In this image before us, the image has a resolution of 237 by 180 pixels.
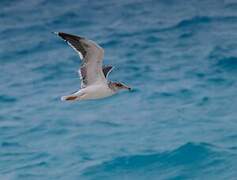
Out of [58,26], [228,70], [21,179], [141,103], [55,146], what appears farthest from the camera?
[58,26]

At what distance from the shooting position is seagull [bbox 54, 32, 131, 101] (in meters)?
11.5

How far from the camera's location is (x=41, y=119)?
1977 cm

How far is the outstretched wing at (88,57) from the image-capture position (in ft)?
37.2

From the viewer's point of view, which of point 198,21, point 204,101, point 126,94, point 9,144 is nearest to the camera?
point 9,144

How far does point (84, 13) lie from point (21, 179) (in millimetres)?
8235

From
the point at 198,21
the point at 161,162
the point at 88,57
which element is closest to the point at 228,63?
the point at 198,21

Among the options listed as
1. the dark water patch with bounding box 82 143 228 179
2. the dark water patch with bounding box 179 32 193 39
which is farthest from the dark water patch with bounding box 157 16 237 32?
the dark water patch with bounding box 82 143 228 179

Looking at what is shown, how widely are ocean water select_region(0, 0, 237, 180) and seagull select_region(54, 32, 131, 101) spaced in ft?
17.8

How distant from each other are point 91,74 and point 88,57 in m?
0.47

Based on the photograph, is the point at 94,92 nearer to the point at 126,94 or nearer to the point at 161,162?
the point at 161,162

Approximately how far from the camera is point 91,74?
39.9 feet

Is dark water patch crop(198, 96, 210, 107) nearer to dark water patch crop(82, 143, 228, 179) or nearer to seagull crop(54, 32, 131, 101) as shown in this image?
dark water patch crop(82, 143, 228, 179)

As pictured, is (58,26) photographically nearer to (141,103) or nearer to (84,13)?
(84,13)

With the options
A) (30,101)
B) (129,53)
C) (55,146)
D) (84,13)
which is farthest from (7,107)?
(84,13)
